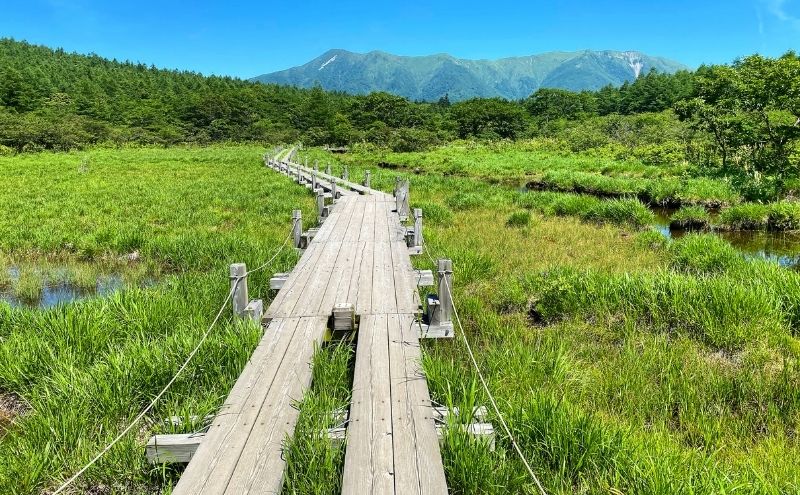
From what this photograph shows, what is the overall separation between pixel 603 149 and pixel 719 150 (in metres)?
13.4

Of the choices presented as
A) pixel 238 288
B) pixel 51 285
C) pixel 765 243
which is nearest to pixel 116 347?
pixel 238 288

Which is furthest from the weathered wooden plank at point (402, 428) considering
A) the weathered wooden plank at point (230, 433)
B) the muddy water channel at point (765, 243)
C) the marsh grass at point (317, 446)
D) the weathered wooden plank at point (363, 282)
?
the muddy water channel at point (765, 243)

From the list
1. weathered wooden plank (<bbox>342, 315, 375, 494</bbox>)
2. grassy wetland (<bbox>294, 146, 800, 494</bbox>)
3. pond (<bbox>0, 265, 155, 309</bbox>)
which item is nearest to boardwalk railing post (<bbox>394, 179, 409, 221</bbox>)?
grassy wetland (<bbox>294, 146, 800, 494</bbox>)

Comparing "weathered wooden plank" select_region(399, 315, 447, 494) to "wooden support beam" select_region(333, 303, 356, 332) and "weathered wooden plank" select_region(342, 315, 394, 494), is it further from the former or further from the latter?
"wooden support beam" select_region(333, 303, 356, 332)

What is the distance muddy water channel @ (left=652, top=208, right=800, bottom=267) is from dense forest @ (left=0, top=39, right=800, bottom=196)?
3710 mm

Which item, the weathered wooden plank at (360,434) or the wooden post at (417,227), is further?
the wooden post at (417,227)

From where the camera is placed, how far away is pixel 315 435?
310 cm

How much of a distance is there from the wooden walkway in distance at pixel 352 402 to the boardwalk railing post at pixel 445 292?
0.32 metres

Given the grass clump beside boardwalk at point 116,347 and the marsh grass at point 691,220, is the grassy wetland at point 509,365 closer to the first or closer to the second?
the grass clump beside boardwalk at point 116,347

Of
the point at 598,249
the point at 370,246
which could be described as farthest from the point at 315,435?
the point at 598,249

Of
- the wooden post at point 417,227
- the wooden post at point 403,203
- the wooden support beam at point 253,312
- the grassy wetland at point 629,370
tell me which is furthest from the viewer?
the wooden post at point 403,203

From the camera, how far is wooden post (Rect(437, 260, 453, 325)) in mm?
4961

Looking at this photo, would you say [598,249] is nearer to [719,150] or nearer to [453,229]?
[453,229]

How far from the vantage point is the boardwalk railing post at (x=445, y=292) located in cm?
496
